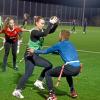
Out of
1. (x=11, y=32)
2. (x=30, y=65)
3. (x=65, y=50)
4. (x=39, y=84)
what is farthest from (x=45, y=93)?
(x=11, y=32)

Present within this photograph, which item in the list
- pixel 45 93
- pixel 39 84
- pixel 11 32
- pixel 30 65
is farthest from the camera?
pixel 11 32

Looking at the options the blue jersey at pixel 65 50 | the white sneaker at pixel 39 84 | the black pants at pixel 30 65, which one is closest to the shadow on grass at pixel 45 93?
the white sneaker at pixel 39 84

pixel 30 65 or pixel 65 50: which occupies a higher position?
pixel 65 50

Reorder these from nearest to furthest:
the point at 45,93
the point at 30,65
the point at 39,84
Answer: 1. the point at 30,65
2. the point at 45,93
3. the point at 39,84

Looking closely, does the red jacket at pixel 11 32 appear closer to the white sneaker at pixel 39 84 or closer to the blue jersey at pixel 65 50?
the white sneaker at pixel 39 84

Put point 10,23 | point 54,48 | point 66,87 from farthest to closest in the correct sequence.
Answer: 1. point 10,23
2. point 66,87
3. point 54,48

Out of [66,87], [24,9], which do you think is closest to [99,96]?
[66,87]

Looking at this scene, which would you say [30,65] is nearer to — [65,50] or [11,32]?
[65,50]

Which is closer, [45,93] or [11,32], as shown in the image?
[45,93]

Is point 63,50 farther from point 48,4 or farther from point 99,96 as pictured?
point 48,4

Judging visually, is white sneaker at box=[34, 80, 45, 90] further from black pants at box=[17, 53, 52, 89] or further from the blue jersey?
the blue jersey

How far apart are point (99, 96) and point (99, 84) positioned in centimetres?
198

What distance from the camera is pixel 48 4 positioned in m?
88.9

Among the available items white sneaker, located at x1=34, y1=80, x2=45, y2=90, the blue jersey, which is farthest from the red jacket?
the blue jersey
